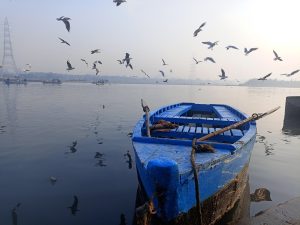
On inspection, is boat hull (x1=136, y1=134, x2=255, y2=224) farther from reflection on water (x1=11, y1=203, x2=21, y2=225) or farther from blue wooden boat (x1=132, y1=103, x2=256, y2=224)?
reflection on water (x1=11, y1=203, x2=21, y2=225)

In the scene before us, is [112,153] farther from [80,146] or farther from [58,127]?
[58,127]

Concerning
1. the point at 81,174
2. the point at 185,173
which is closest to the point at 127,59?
the point at 81,174

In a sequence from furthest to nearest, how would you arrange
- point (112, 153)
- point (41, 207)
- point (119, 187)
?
point (112, 153) → point (119, 187) → point (41, 207)

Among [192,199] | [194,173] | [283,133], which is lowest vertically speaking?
[283,133]

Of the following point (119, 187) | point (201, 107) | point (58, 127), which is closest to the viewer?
point (119, 187)

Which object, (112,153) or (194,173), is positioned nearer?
(194,173)

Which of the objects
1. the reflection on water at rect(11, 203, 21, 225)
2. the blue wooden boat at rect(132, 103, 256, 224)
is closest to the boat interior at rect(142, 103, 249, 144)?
the blue wooden boat at rect(132, 103, 256, 224)

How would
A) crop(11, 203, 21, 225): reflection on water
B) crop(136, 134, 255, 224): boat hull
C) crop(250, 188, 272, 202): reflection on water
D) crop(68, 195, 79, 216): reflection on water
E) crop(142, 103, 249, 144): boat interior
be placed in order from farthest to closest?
1. crop(250, 188, 272, 202): reflection on water
2. crop(142, 103, 249, 144): boat interior
3. crop(68, 195, 79, 216): reflection on water
4. crop(11, 203, 21, 225): reflection on water
5. crop(136, 134, 255, 224): boat hull

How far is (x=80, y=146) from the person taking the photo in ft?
58.2

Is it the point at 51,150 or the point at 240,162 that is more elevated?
the point at 240,162

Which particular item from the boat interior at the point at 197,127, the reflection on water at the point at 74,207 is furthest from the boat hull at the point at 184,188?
the reflection on water at the point at 74,207

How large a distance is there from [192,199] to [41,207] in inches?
215

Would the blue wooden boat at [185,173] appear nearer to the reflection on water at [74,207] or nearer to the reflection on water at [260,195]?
the reflection on water at [260,195]

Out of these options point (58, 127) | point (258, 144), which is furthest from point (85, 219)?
point (58, 127)
